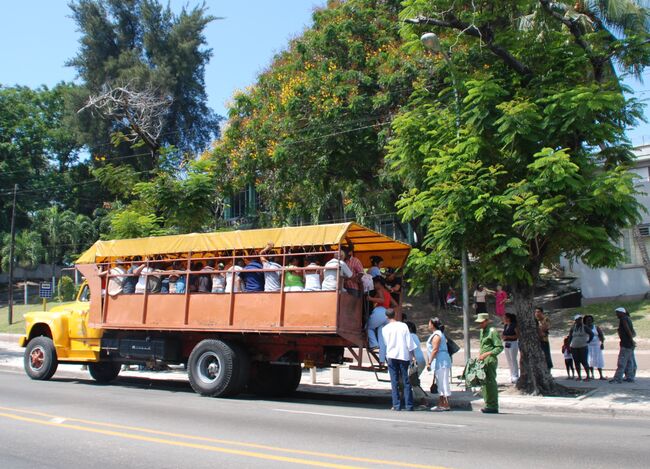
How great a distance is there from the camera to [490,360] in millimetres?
10695

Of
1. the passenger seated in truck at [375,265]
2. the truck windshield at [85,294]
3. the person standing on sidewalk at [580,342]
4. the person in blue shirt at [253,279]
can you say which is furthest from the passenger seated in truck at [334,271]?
the person standing on sidewalk at [580,342]

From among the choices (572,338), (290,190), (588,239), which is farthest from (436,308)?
(588,239)

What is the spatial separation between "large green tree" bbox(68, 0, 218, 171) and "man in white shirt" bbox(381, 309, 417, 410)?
40368mm

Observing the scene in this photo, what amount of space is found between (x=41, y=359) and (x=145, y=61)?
40744mm

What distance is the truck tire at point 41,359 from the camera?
1452 cm

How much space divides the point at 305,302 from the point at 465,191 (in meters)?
3.51

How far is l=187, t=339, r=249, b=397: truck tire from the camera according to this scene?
11.9m

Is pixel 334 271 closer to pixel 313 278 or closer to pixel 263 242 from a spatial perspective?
pixel 313 278

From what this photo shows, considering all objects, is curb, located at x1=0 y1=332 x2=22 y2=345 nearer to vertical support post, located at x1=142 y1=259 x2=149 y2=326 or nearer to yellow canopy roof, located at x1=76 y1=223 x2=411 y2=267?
yellow canopy roof, located at x1=76 y1=223 x2=411 y2=267

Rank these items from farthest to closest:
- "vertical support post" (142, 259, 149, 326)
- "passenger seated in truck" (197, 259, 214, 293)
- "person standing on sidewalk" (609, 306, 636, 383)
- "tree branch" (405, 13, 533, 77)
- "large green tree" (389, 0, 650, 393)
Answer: "person standing on sidewalk" (609, 306, 636, 383) < "vertical support post" (142, 259, 149, 326) < "tree branch" (405, 13, 533, 77) < "passenger seated in truck" (197, 259, 214, 293) < "large green tree" (389, 0, 650, 393)

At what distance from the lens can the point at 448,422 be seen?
9.66 meters

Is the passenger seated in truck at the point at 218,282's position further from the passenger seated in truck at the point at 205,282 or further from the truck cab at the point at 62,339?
the truck cab at the point at 62,339

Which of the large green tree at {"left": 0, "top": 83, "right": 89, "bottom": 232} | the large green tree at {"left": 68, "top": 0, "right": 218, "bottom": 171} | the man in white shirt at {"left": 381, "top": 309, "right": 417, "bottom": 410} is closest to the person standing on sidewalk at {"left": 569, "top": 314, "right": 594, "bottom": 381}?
the man in white shirt at {"left": 381, "top": 309, "right": 417, "bottom": 410}

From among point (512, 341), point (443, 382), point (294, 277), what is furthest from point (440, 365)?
point (512, 341)
